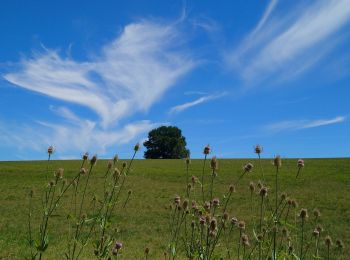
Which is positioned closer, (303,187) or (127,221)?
(127,221)

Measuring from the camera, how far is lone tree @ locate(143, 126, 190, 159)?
90.9 meters

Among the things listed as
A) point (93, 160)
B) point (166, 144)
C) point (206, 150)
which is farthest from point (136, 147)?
point (166, 144)

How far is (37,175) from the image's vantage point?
3834cm

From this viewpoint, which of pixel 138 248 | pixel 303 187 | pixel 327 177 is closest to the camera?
pixel 138 248

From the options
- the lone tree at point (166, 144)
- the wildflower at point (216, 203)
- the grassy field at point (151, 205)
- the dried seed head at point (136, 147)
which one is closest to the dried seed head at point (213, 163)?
the wildflower at point (216, 203)

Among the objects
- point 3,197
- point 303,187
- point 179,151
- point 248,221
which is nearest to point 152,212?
point 248,221

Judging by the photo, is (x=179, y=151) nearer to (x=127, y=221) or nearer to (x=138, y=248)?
(x=127, y=221)

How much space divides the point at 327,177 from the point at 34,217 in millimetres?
23083

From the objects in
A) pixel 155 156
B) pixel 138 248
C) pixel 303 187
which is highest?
pixel 155 156

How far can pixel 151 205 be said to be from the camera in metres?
22.8

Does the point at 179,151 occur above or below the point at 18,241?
above

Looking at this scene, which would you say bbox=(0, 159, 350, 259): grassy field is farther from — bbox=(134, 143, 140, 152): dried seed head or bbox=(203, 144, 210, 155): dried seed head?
bbox=(134, 143, 140, 152): dried seed head

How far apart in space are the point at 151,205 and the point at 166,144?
222 feet

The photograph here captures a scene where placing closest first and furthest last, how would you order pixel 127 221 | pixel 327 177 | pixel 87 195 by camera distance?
pixel 127 221 < pixel 87 195 < pixel 327 177
